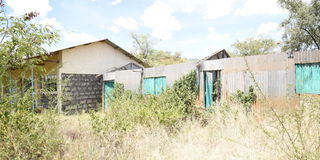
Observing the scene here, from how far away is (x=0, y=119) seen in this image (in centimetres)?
262

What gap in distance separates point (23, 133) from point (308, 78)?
20.9 feet

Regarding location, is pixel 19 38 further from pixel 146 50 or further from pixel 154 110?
pixel 146 50

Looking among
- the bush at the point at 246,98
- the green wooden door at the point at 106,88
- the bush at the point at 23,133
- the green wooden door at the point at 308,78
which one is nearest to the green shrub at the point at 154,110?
the bush at the point at 23,133

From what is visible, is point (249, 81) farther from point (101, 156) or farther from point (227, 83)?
point (101, 156)

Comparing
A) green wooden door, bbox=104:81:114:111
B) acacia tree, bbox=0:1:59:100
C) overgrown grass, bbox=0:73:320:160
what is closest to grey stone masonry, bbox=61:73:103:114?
green wooden door, bbox=104:81:114:111

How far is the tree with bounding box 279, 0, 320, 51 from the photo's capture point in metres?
14.1

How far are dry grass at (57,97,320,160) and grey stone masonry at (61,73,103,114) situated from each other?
7734 mm

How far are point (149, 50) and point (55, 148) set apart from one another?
91.2ft

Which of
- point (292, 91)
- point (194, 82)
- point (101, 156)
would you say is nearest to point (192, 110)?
point (194, 82)

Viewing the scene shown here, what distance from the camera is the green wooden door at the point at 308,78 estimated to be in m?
4.64

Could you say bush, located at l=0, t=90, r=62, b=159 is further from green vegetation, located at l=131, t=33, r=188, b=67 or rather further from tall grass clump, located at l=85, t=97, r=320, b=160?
green vegetation, located at l=131, t=33, r=188, b=67

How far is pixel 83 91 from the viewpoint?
1141cm

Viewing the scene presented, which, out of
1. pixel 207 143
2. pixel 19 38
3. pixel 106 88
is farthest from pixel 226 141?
pixel 106 88

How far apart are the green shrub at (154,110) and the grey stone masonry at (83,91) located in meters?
3.73
